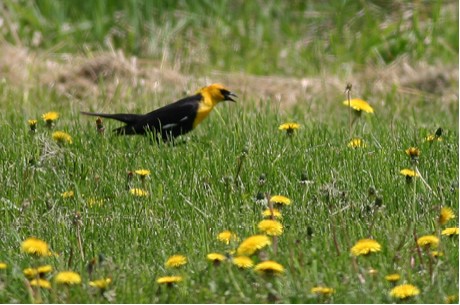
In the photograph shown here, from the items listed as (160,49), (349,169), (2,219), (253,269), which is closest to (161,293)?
(253,269)

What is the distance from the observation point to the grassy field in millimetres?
4125

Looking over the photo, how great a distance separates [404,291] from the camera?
3887mm

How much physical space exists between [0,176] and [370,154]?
6.46ft

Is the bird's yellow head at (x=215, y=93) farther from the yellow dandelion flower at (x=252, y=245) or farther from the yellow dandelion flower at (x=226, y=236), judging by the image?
the yellow dandelion flower at (x=252, y=245)

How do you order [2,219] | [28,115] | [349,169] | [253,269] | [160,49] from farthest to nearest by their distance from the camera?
[160,49], [28,115], [349,169], [2,219], [253,269]

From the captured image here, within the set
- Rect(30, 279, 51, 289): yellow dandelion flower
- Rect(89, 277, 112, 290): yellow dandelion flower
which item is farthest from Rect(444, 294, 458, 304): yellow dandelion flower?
Rect(30, 279, 51, 289): yellow dandelion flower

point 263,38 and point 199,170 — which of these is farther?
point 263,38

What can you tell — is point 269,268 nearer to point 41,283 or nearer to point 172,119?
point 41,283

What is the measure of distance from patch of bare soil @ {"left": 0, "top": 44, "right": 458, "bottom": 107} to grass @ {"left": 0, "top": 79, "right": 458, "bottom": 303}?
2.14m

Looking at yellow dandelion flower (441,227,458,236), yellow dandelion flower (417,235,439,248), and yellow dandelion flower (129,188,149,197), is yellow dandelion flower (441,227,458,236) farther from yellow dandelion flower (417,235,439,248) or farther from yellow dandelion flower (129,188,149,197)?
yellow dandelion flower (129,188,149,197)

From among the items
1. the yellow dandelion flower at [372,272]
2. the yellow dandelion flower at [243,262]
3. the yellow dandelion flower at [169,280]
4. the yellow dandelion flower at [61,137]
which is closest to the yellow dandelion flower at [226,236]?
the yellow dandelion flower at [243,262]

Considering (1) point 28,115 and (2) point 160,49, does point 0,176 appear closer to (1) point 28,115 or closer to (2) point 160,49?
(1) point 28,115

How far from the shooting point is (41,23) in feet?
37.1

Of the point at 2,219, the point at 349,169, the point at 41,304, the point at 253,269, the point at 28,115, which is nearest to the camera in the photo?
the point at 41,304
